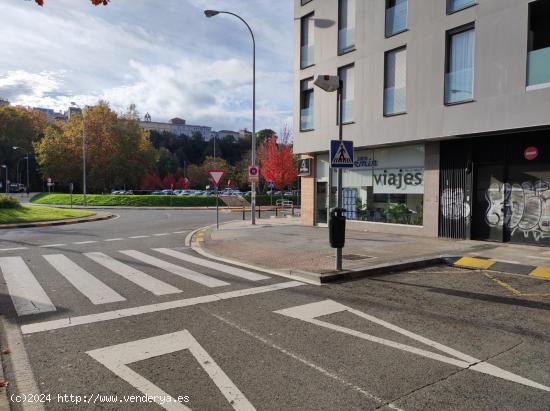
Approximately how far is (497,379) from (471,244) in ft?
32.3

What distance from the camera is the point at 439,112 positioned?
14.1m

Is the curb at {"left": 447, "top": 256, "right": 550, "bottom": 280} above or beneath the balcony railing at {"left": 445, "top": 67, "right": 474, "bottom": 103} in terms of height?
beneath

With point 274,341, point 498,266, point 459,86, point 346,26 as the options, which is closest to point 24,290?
point 274,341

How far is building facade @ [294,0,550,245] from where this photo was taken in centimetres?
1202

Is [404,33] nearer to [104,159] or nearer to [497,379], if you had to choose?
[497,379]

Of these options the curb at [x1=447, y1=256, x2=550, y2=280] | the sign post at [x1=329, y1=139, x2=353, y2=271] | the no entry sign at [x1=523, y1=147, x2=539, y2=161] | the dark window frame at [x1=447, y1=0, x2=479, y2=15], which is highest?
the dark window frame at [x1=447, y1=0, x2=479, y2=15]

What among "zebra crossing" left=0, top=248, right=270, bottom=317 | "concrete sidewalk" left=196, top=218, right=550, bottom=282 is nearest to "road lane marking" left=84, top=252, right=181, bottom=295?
"zebra crossing" left=0, top=248, right=270, bottom=317

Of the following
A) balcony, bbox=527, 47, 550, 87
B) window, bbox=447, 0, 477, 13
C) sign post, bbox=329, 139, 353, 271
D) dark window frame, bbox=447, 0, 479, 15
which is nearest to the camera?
sign post, bbox=329, 139, 353, 271

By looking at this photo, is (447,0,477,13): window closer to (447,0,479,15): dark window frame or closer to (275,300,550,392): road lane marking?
(447,0,479,15): dark window frame

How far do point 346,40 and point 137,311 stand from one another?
1541cm

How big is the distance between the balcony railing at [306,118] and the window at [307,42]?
2.08 metres

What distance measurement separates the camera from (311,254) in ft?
37.5

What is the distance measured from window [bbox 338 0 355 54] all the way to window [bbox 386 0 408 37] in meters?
1.90

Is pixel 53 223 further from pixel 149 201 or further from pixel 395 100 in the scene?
pixel 149 201
